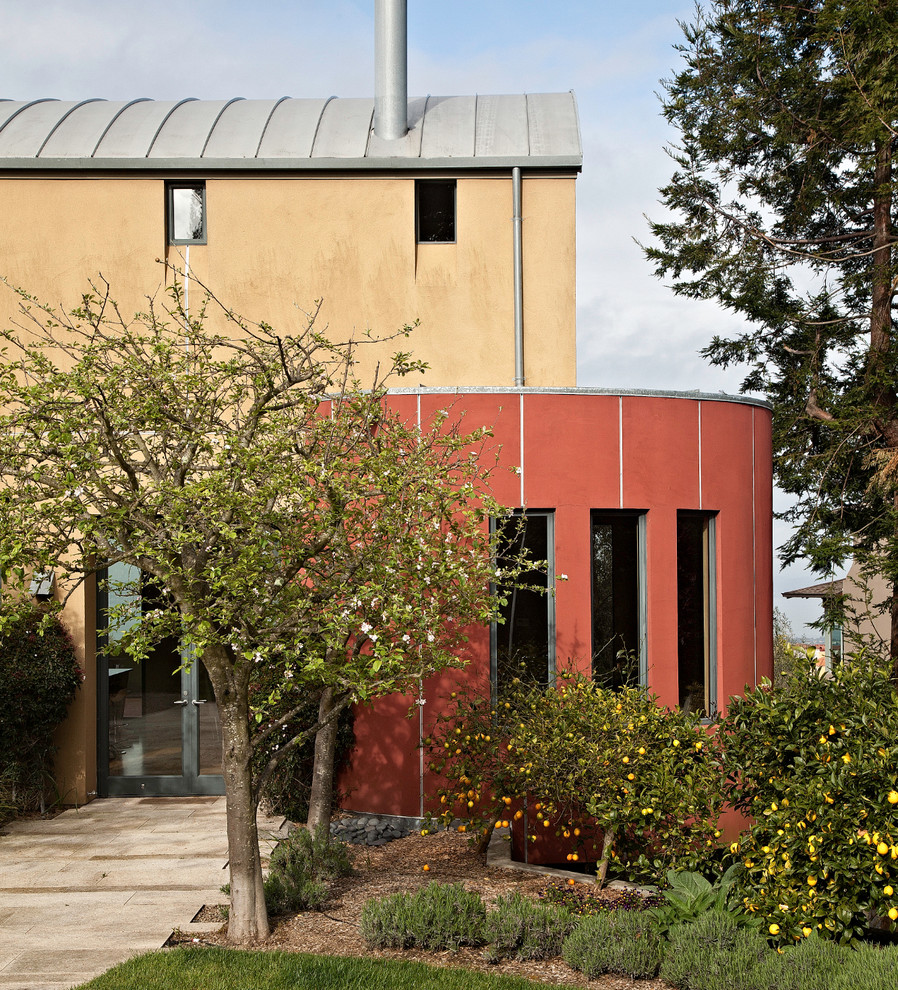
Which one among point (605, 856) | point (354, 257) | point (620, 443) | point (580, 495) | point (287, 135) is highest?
point (287, 135)

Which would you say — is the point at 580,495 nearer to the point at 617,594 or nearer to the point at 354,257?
the point at 617,594

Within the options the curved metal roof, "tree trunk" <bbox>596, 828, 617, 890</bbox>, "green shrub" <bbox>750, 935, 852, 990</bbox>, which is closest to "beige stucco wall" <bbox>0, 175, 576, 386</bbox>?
the curved metal roof

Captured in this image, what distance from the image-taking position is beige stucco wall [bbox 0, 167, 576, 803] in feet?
43.2

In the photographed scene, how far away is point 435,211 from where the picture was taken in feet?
44.1

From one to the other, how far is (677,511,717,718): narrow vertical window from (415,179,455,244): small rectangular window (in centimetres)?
609

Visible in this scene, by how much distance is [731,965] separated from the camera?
5234mm

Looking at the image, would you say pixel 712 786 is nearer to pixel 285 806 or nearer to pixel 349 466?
pixel 349 466

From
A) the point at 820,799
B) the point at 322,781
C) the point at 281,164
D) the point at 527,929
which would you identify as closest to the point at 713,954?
the point at 820,799

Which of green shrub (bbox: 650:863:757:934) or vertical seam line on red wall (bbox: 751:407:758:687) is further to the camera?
vertical seam line on red wall (bbox: 751:407:758:687)

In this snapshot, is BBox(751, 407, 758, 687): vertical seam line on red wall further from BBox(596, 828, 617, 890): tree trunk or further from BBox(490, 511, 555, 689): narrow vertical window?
BBox(596, 828, 617, 890): tree trunk

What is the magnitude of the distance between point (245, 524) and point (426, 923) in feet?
9.16

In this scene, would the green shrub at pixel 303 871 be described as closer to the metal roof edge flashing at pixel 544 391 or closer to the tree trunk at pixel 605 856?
the tree trunk at pixel 605 856

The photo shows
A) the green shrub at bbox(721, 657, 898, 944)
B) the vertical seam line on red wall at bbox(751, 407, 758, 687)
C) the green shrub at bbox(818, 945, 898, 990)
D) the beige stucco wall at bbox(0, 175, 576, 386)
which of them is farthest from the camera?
the beige stucco wall at bbox(0, 175, 576, 386)

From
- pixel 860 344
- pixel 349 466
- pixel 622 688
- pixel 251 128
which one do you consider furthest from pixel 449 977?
pixel 860 344
